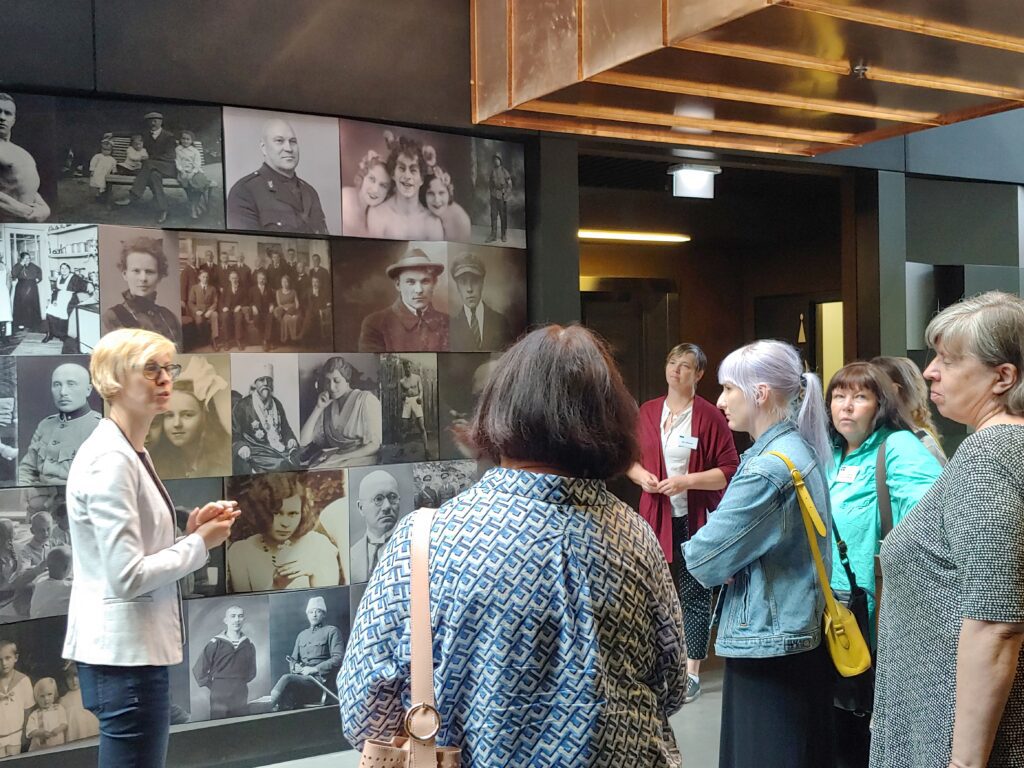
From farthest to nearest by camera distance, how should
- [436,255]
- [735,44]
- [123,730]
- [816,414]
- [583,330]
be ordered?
1. [436,255]
2. [735,44]
3. [816,414]
4. [123,730]
5. [583,330]

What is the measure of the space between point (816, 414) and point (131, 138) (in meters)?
2.88

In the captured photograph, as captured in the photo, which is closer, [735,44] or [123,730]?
[123,730]

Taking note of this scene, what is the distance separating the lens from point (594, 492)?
61.3 inches

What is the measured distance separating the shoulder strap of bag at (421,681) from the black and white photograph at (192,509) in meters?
2.73

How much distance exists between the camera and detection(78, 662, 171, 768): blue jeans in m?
2.56

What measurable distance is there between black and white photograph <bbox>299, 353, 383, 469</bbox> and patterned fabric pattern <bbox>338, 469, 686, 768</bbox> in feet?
8.94

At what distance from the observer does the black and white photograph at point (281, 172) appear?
3959 millimetres

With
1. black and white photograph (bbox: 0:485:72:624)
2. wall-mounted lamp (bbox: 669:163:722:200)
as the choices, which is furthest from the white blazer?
wall-mounted lamp (bbox: 669:163:722:200)

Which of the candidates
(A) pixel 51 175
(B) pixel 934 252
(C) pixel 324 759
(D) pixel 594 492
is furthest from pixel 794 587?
(B) pixel 934 252

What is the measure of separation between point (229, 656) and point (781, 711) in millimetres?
2368

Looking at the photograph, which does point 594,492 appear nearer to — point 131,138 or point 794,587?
point 794,587

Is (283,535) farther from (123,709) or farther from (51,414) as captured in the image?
(123,709)

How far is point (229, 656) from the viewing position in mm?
3959

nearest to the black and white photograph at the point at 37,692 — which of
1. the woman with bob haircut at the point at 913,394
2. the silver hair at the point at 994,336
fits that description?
the silver hair at the point at 994,336
